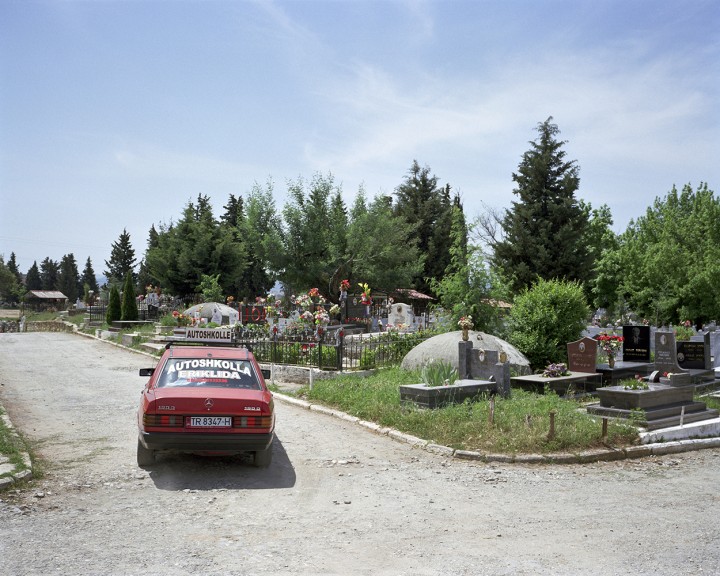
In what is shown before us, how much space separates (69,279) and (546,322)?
94720 mm

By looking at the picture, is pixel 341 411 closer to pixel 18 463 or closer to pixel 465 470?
pixel 465 470

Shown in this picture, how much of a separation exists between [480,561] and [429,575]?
57 centimetres

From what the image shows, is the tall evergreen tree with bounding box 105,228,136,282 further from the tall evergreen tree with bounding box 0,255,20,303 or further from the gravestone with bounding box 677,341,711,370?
the gravestone with bounding box 677,341,711,370

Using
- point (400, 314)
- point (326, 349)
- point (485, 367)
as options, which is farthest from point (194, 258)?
point (485, 367)

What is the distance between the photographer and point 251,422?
773 centimetres

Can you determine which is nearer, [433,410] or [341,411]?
[433,410]

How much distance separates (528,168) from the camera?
135 feet

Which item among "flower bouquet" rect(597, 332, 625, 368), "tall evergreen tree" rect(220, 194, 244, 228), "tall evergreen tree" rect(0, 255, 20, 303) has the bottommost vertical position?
"flower bouquet" rect(597, 332, 625, 368)

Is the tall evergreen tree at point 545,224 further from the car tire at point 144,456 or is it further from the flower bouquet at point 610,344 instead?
the car tire at point 144,456

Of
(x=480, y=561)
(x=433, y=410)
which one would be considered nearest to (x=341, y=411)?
(x=433, y=410)

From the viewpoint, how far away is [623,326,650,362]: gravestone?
1831 centimetres

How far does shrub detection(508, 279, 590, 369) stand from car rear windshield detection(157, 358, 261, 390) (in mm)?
11080

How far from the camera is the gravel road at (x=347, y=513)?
5.33 metres

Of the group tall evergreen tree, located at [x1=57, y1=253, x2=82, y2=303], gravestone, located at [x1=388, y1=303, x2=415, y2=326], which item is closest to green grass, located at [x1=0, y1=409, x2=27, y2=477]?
gravestone, located at [x1=388, y1=303, x2=415, y2=326]
